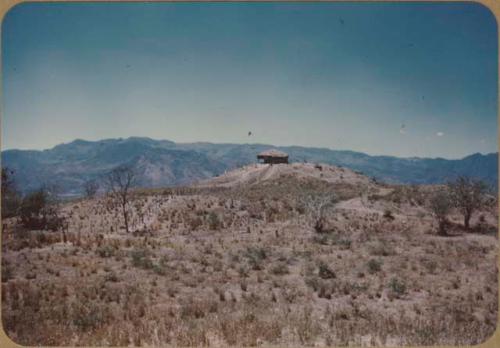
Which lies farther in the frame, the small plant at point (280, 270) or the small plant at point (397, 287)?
the small plant at point (280, 270)

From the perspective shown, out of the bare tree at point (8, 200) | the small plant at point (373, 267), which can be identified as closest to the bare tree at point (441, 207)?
the small plant at point (373, 267)

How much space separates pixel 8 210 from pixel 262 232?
16417 mm

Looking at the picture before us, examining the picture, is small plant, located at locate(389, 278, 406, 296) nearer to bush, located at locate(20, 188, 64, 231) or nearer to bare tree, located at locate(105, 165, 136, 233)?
bare tree, located at locate(105, 165, 136, 233)

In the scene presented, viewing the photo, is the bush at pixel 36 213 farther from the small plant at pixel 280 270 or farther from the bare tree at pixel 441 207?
the bare tree at pixel 441 207

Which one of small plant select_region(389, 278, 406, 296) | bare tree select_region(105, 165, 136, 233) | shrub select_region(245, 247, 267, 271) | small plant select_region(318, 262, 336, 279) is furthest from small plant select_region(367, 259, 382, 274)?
bare tree select_region(105, 165, 136, 233)

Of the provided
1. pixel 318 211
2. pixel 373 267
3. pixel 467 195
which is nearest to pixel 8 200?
pixel 318 211

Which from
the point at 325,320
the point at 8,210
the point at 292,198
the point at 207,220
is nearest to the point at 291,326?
the point at 325,320

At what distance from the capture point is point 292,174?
6206 centimetres

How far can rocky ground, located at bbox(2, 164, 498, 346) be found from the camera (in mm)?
8391

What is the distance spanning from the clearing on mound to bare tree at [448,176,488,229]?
33.5 meters

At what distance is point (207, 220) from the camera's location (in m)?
27.9

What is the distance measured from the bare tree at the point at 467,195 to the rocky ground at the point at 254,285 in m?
1.03

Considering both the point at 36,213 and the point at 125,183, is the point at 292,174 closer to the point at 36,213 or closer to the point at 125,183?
the point at 125,183

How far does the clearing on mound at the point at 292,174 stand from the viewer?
62.7m
